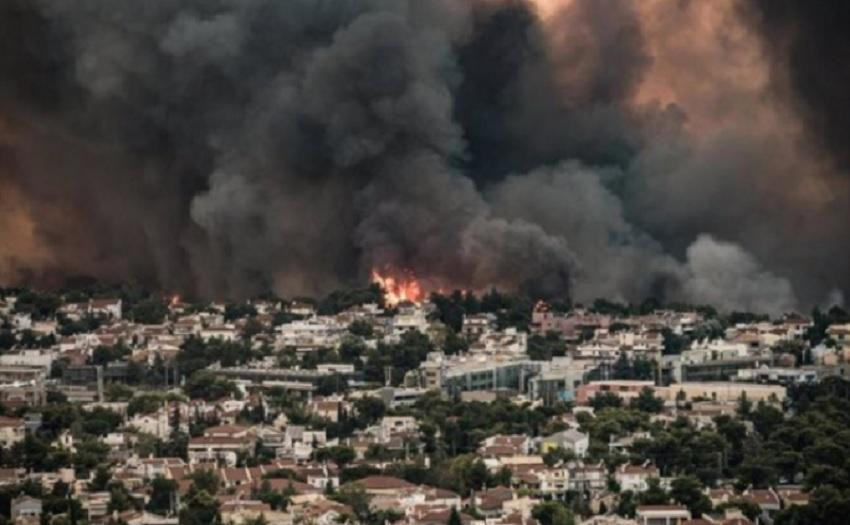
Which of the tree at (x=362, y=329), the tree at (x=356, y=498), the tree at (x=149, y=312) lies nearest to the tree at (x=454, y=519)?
the tree at (x=356, y=498)

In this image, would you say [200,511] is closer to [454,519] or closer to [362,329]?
[454,519]

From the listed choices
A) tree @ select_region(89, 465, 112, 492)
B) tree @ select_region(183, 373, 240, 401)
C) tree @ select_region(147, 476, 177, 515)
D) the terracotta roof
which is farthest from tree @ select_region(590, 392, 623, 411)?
tree @ select_region(147, 476, 177, 515)

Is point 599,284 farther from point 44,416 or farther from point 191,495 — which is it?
point 191,495

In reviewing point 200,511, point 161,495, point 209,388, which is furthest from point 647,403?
point 200,511

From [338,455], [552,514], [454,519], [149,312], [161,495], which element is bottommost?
[454,519]

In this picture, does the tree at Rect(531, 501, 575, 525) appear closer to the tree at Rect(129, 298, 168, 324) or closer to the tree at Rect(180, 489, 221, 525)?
the tree at Rect(180, 489, 221, 525)

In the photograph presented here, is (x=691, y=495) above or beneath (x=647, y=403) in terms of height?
beneath
